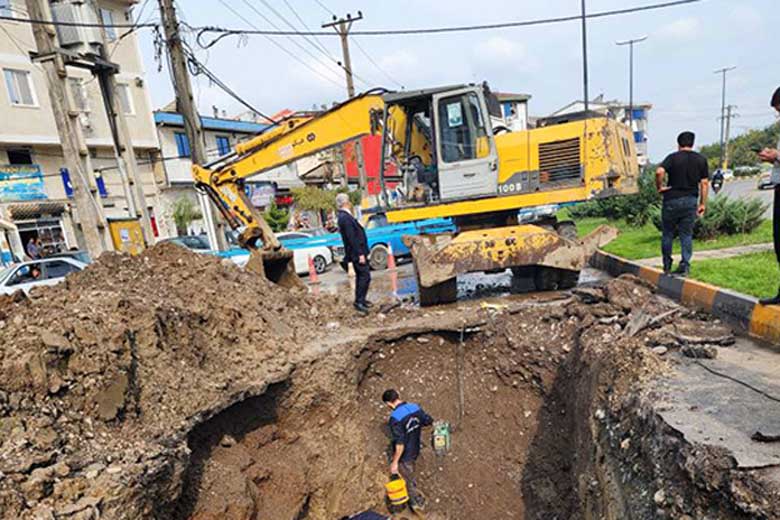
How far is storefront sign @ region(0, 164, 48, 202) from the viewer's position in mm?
17938

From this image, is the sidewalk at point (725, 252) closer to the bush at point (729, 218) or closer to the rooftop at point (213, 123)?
the bush at point (729, 218)

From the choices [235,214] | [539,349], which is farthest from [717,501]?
[235,214]

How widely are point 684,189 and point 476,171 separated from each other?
2496 millimetres

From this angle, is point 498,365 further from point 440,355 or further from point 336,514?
point 336,514

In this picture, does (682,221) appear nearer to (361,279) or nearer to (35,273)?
(361,279)

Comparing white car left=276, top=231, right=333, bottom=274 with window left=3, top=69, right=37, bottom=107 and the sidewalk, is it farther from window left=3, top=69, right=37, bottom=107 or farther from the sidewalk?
window left=3, top=69, right=37, bottom=107

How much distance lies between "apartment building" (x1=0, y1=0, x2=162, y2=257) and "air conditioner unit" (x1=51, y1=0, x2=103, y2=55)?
25.3 feet

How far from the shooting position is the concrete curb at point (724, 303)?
365cm

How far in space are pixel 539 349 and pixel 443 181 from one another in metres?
2.62

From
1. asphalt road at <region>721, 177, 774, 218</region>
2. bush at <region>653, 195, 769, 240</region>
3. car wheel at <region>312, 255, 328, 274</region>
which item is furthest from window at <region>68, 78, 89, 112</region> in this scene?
asphalt road at <region>721, 177, 774, 218</region>

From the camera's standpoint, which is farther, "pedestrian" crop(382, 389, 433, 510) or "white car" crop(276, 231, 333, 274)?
"white car" crop(276, 231, 333, 274)

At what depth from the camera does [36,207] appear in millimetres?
18484

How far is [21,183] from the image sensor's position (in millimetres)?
18375

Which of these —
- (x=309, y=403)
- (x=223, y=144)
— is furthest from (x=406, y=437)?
(x=223, y=144)
